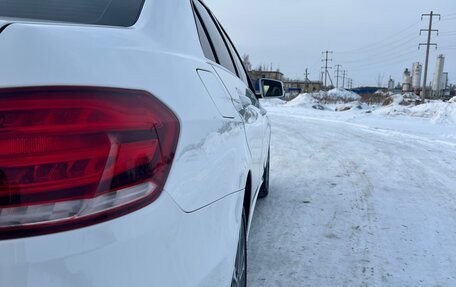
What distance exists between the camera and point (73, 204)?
0.97 m

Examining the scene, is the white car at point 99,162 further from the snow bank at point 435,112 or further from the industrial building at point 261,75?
the snow bank at point 435,112

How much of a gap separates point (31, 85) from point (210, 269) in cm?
80

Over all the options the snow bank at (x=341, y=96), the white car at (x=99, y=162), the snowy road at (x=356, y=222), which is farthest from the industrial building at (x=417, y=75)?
the white car at (x=99, y=162)

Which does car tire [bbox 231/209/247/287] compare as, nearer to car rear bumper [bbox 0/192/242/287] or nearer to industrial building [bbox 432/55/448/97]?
car rear bumper [bbox 0/192/242/287]

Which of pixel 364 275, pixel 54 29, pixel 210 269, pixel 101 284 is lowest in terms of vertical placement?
pixel 364 275

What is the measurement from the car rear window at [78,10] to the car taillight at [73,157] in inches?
19.1

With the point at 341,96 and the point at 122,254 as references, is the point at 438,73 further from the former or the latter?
the point at 122,254

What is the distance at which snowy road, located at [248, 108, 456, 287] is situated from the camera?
9.27 ft

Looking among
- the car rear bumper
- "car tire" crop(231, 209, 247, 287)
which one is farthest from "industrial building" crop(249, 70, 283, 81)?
the car rear bumper

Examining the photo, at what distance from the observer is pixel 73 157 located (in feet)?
3.24

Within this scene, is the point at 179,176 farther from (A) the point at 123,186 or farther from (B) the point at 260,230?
(B) the point at 260,230

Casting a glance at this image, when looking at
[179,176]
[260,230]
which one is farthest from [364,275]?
[179,176]

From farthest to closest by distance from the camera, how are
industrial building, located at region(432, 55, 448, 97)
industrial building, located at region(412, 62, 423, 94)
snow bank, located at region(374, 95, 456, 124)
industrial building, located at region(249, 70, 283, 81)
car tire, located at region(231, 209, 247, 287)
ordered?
industrial building, located at region(412, 62, 423, 94) → industrial building, located at region(432, 55, 448, 97) → snow bank, located at region(374, 95, 456, 124) → industrial building, located at region(249, 70, 283, 81) → car tire, located at region(231, 209, 247, 287)

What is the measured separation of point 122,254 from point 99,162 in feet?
0.79
